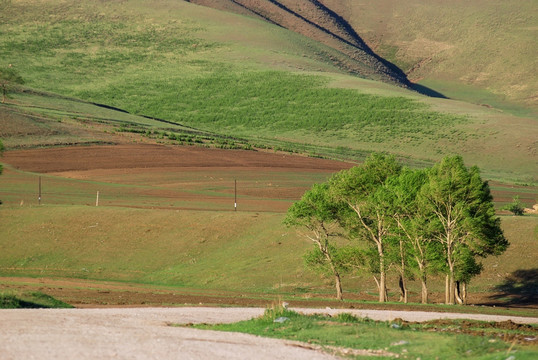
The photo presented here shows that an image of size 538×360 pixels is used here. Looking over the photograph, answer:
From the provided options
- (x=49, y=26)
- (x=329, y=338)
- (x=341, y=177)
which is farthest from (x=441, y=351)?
(x=49, y=26)

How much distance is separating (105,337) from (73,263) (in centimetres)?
3567

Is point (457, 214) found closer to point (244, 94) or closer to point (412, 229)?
point (412, 229)

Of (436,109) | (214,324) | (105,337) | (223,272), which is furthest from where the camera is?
(436,109)

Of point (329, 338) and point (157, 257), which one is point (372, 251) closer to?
point (157, 257)

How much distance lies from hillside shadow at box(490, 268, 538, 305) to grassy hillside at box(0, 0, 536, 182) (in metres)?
71.1

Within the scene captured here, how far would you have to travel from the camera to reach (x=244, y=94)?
16850cm

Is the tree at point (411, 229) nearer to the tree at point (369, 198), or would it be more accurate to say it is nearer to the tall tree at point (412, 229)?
the tall tree at point (412, 229)

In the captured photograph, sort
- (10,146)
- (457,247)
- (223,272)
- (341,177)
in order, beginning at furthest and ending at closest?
(10,146) < (223,272) < (341,177) < (457,247)

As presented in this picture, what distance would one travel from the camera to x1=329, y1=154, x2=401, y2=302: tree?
143 ft

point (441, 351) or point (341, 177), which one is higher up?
point (341, 177)

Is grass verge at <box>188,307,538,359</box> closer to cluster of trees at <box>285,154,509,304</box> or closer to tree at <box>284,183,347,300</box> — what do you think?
cluster of trees at <box>285,154,509,304</box>

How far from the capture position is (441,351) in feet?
61.0

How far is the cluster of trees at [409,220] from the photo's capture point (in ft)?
137

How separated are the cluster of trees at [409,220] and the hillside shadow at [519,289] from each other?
2.57 m
